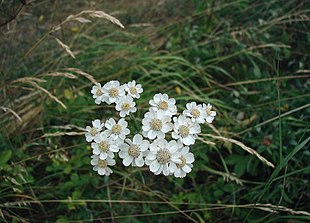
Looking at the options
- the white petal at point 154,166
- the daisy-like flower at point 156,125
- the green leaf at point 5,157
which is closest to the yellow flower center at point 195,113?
the daisy-like flower at point 156,125

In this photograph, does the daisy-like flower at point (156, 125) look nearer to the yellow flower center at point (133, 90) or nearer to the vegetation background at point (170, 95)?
the yellow flower center at point (133, 90)

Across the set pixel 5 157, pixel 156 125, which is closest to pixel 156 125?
pixel 156 125

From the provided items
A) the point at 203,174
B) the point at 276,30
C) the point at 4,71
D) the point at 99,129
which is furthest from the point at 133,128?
the point at 276,30

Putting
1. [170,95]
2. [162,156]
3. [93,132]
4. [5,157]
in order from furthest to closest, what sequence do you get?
[170,95]
[5,157]
[93,132]
[162,156]

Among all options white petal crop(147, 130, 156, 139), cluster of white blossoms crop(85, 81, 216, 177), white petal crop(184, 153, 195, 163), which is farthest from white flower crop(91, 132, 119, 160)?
white petal crop(184, 153, 195, 163)

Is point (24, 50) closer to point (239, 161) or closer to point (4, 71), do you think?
point (4, 71)

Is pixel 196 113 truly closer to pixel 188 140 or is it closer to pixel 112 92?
pixel 188 140
